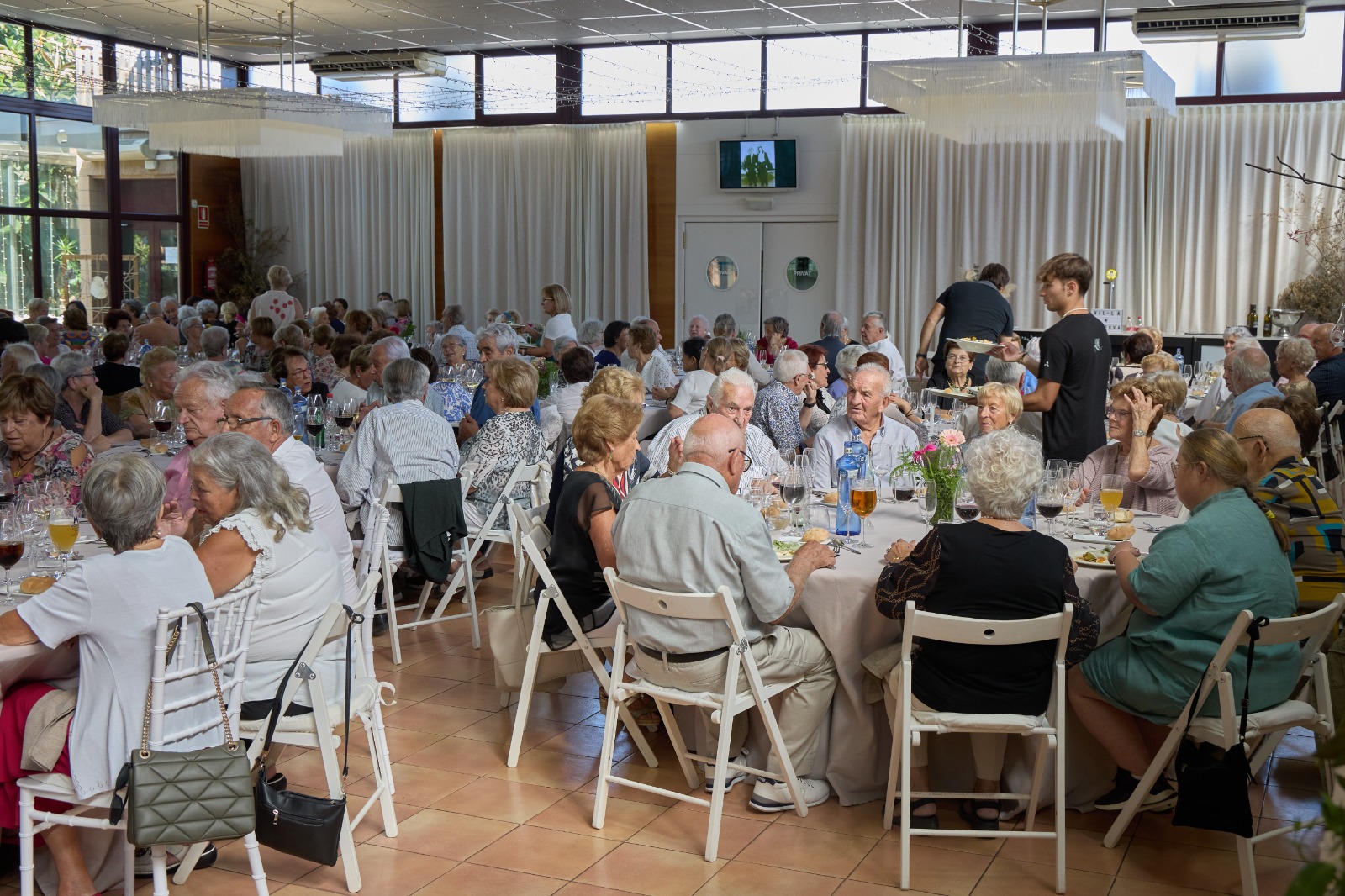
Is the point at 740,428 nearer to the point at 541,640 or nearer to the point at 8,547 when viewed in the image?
the point at 541,640

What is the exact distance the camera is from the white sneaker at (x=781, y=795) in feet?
13.2

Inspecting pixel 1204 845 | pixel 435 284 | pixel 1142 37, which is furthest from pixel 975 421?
pixel 435 284

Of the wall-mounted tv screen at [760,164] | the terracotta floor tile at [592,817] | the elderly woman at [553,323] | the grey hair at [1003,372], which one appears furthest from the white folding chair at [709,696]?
the wall-mounted tv screen at [760,164]

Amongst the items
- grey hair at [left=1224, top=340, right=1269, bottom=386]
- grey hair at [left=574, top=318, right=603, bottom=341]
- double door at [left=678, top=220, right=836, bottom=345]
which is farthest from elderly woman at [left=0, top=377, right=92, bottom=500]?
double door at [left=678, top=220, right=836, bottom=345]

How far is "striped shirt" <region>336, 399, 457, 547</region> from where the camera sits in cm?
575

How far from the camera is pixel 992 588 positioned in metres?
3.45

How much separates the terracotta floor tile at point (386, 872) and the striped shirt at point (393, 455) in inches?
86.2

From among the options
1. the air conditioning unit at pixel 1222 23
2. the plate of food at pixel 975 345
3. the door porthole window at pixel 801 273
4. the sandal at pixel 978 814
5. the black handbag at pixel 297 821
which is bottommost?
the sandal at pixel 978 814

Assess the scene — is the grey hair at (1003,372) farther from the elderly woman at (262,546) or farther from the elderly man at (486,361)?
the elderly woman at (262,546)

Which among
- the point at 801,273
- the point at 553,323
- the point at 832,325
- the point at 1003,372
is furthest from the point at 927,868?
the point at 801,273

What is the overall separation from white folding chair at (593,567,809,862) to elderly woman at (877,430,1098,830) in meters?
0.43

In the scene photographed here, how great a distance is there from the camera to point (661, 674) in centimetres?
377

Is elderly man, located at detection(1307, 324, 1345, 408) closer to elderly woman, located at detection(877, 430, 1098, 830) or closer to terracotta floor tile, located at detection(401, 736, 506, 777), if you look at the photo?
elderly woman, located at detection(877, 430, 1098, 830)

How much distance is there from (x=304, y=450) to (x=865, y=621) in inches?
82.2
